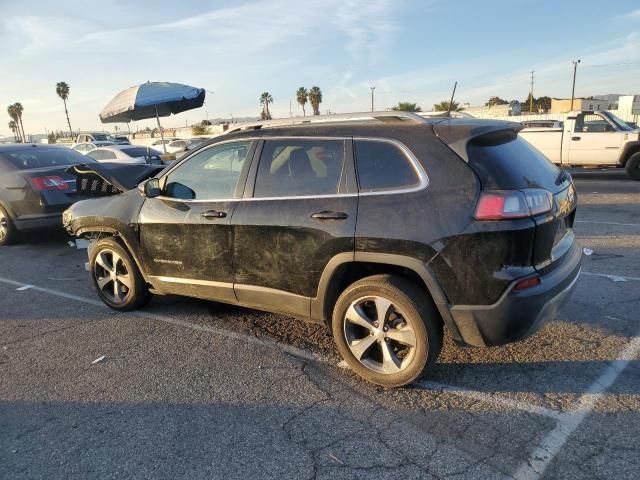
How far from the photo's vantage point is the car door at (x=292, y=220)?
11.3 ft

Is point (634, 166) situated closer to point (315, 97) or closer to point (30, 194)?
point (30, 194)

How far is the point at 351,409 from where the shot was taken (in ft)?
10.4

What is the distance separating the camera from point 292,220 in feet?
11.8

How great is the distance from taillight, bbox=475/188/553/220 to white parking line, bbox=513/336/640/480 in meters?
1.20

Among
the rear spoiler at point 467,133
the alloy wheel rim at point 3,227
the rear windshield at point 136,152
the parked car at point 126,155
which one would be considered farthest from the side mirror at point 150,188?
the rear windshield at point 136,152

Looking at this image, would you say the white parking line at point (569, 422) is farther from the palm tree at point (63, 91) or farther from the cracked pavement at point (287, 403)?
the palm tree at point (63, 91)

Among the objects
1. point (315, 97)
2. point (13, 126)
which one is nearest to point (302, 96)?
point (315, 97)

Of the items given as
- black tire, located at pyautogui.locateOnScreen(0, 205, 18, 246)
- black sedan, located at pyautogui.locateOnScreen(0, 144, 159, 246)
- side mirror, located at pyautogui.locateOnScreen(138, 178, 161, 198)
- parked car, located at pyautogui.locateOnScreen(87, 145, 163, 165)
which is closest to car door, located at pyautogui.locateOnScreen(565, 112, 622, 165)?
parked car, located at pyautogui.locateOnScreen(87, 145, 163, 165)

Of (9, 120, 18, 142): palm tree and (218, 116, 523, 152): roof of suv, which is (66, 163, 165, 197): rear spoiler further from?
(9, 120, 18, 142): palm tree

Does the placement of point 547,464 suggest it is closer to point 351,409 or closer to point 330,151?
point 351,409

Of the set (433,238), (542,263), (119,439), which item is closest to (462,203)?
(433,238)

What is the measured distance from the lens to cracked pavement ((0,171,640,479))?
2.67 metres

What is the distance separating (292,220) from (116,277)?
2.37 metres

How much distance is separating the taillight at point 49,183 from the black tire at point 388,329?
6.07 meters
